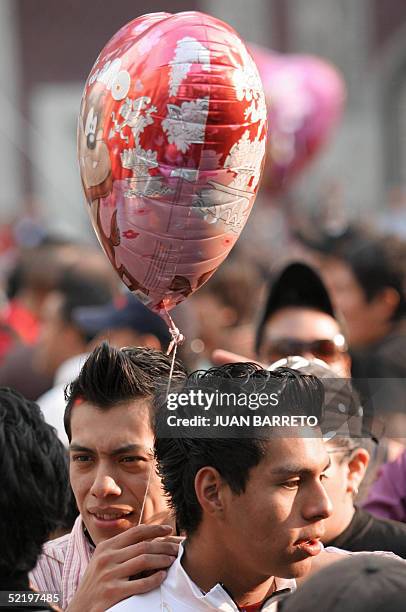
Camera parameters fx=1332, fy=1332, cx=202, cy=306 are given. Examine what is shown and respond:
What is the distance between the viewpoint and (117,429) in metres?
2.31

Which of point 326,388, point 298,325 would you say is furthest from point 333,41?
point 326,388

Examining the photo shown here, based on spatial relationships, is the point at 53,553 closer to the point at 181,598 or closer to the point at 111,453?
the point at 111,453

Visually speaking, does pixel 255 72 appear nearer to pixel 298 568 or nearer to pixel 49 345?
pixel 298 568

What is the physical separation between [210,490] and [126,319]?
1883mm

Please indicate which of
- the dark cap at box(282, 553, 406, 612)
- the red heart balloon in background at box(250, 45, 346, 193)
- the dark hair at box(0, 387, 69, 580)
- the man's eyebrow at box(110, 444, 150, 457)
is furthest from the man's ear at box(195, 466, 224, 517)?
the red heart balloon in background at box(250, 45, 346, 193)

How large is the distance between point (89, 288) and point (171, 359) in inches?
113

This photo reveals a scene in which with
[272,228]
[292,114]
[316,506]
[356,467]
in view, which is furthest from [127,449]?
[272,228]

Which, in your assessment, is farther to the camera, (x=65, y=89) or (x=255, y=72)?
(x=65, y=89)

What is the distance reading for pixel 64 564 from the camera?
2410 mm

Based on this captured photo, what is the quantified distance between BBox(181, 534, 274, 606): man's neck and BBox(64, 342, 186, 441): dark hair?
0.36 meters

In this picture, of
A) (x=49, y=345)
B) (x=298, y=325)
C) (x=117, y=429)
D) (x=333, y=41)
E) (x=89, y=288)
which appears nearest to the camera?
(x=117, y=429)

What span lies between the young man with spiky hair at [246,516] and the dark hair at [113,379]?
0.74ft

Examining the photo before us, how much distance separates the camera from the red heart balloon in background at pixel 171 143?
228 centimetres

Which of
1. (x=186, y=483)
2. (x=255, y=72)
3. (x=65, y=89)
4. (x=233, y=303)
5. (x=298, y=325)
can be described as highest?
(x=255, y=72)
